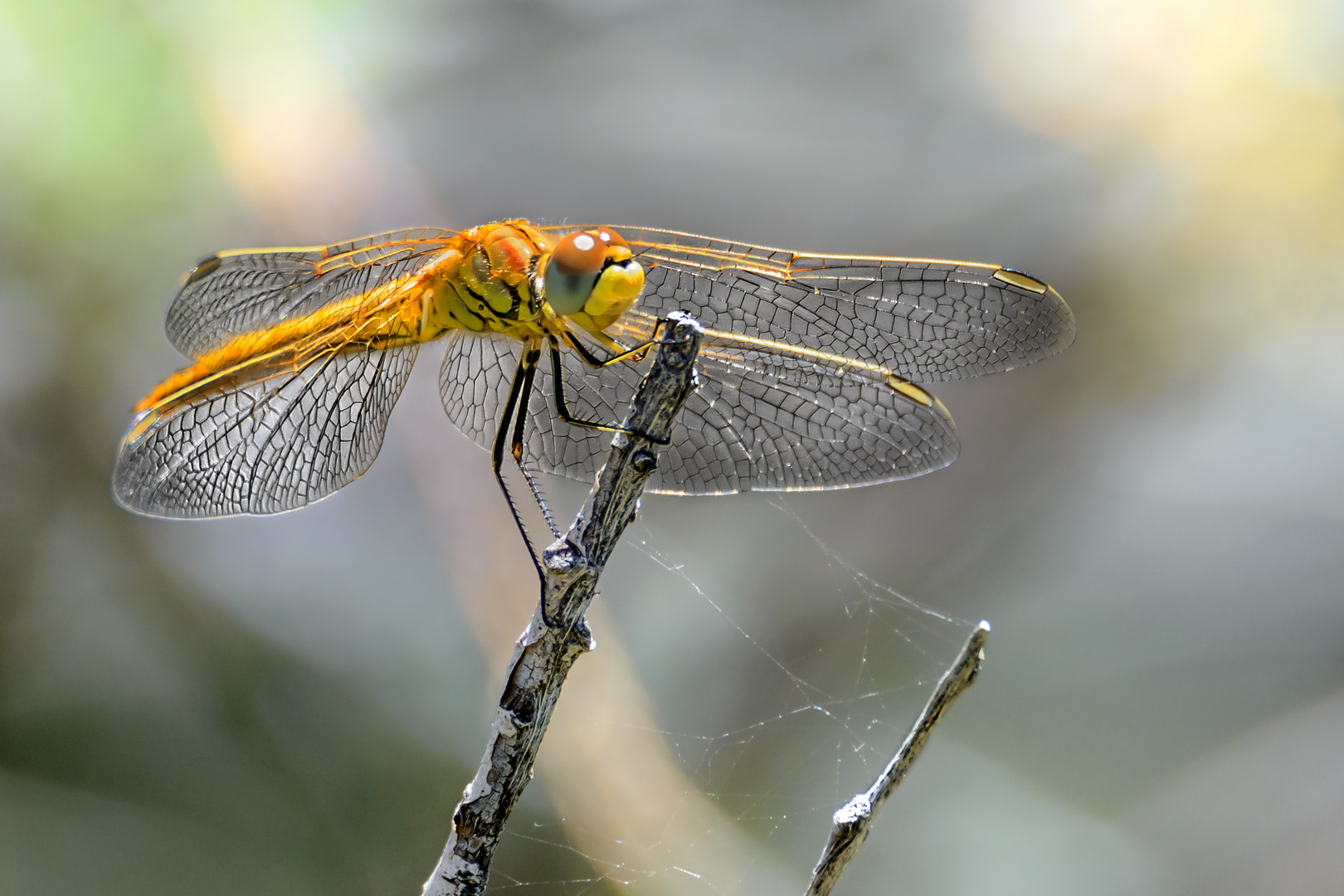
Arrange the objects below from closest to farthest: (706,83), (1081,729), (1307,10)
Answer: (1081,729)
(1307,10)
(706,83)

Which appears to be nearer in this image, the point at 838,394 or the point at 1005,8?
the point at 838,394

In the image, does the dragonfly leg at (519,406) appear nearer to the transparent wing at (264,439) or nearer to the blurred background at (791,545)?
the transparent wing at (264,439)

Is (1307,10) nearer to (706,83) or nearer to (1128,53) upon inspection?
(1128,53)

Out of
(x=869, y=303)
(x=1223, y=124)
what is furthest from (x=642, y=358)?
(x=1223, y=124)

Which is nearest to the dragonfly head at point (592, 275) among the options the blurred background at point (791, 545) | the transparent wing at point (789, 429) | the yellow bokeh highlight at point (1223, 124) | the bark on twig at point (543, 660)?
the transparent wing at point (789, 429)

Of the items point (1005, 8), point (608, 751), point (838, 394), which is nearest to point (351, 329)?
point (838, 394)

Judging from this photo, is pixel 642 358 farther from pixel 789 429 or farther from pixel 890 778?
pixel 890 778

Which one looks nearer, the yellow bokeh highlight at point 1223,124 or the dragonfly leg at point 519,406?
the dragonfly leg at point 519,406
